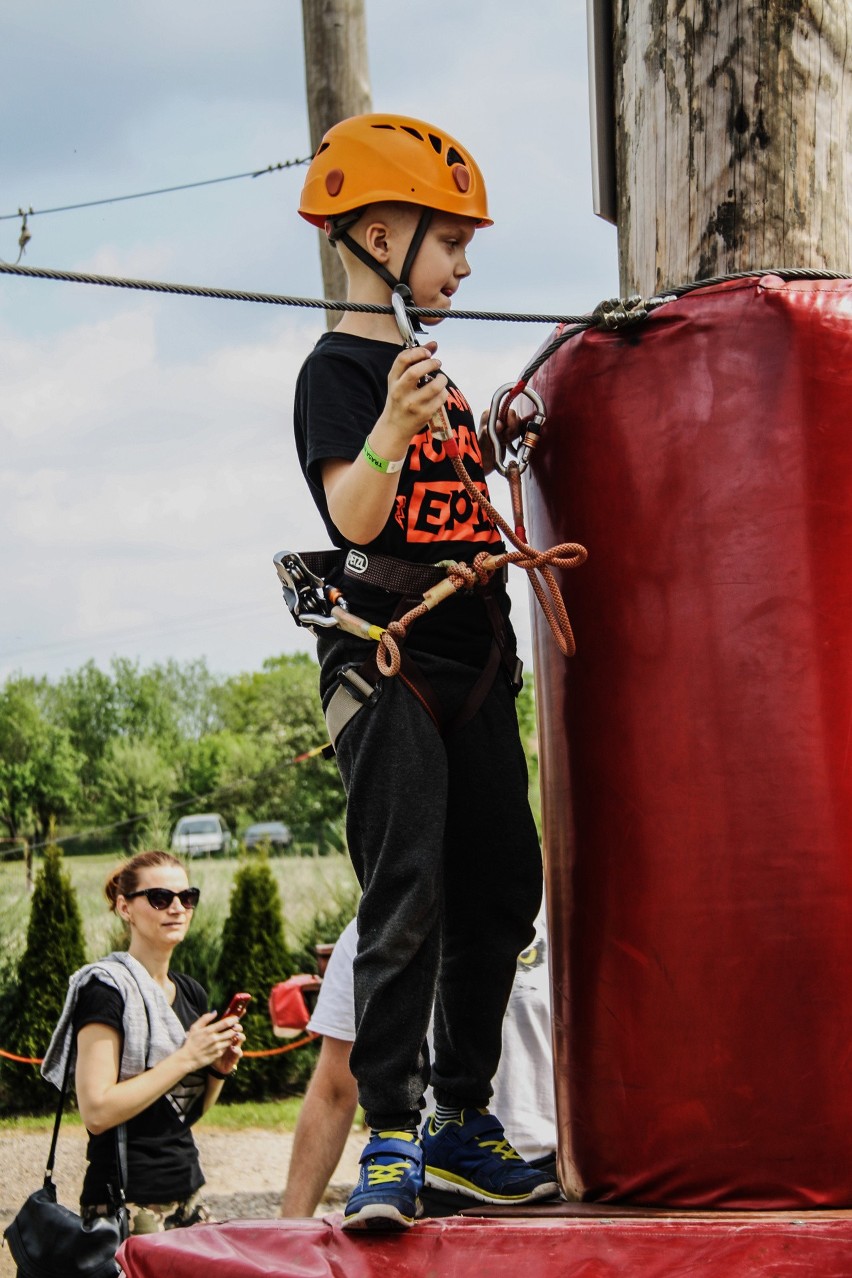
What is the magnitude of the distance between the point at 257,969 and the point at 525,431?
773cm

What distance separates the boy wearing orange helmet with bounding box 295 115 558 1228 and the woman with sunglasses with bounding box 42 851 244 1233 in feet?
4.77

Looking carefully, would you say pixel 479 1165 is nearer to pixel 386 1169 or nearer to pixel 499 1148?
pixel 499 1148

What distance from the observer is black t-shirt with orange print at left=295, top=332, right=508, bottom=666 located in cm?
239

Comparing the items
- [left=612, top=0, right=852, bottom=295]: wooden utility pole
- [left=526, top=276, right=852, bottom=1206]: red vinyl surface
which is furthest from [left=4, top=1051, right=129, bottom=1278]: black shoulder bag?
[left=612, top=0, right=852, bottom=295]: wooden utility pole

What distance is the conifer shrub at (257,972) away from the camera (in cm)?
959

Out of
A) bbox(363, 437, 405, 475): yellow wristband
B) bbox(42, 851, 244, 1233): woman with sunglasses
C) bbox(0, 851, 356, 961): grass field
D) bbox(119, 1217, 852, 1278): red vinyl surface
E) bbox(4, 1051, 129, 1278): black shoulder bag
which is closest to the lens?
bbox(119, 1217, 852, 1278): red vinyl surface

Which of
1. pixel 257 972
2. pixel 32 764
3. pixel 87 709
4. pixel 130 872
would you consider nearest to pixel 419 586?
pixel 130 872

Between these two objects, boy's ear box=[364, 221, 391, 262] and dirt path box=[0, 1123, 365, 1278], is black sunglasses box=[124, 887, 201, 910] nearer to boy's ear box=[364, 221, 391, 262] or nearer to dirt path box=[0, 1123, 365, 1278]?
boy's ear box=[364, 221, 391, 262]

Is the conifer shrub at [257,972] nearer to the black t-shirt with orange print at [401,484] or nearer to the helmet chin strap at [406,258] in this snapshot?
the black t-shirt with orange print at [401,484]

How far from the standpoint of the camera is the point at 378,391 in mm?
2445

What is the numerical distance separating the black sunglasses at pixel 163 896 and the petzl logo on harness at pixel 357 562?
208cm

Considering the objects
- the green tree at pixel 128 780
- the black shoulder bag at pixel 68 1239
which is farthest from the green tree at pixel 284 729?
the black shoulder bag at pixel 68 1239

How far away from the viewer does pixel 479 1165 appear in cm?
239

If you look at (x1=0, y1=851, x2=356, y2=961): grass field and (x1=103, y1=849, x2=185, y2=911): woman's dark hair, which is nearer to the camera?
(x1=103, y1=849, x2=185, y2=911): woman's dark hair
